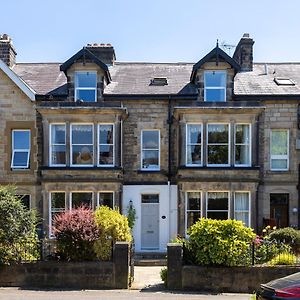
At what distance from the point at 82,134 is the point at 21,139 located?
308 cm

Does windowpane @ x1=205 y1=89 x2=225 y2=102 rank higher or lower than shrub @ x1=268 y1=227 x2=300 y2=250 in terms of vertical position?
higher

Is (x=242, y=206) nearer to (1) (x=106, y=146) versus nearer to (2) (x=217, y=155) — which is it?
(2) (x=217, y=155)

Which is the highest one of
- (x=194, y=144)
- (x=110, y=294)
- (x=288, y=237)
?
(x=194, y=144)

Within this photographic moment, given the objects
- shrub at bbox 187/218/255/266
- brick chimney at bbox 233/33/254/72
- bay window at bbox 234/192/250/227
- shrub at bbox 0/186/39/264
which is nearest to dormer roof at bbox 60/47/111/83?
brick chimney at bbox 233/33/254/72

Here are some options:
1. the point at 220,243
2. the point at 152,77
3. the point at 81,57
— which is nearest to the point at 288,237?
the point at 220,243

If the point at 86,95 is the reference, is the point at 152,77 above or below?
above

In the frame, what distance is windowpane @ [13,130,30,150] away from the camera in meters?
24.0

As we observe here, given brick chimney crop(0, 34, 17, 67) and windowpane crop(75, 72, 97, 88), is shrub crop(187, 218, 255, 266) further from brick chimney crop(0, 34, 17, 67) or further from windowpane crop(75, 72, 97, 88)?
brick chimney crop(0, 34, 17, 67)

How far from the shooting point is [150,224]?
23.9 m

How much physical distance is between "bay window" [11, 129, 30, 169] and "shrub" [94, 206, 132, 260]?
360 inches

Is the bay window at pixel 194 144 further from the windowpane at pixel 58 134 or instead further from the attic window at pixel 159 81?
the windowpane at pixel 58 134

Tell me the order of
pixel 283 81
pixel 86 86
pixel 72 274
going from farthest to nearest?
pixel 283 81 < pixel 86 86 < pixel 72 274

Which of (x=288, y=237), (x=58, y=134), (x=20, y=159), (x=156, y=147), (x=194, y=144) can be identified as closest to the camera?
(x=288, y=237)

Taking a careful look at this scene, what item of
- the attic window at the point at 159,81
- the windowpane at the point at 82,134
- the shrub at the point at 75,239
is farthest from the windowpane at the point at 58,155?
the shrub at the point at 75,239
